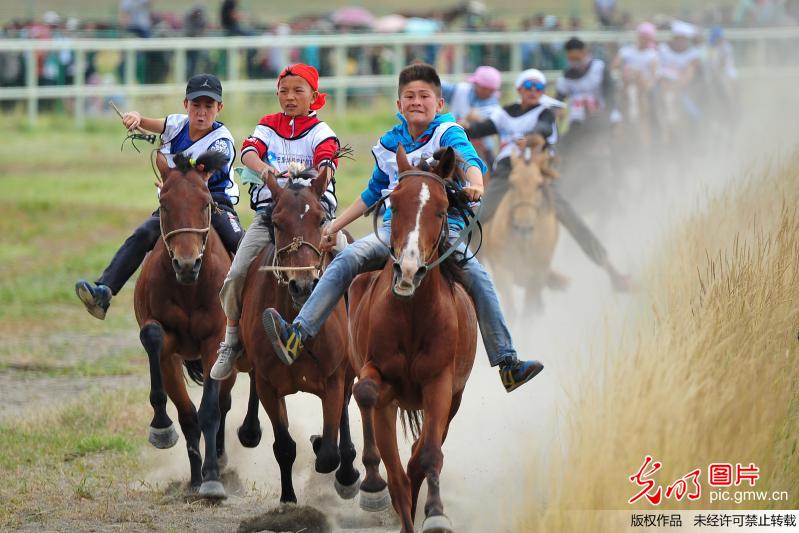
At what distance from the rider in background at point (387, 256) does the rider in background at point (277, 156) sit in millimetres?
904

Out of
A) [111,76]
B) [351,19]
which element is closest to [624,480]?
[111,76]

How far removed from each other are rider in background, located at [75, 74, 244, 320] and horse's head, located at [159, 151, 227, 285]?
15.4 inches

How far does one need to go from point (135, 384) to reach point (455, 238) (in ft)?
20.8

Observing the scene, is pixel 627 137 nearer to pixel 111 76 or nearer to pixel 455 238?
pixel 111 76

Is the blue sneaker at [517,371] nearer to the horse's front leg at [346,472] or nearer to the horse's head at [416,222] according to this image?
the horse's head at [416,222]

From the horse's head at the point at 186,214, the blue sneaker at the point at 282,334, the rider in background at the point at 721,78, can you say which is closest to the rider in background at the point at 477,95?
the horse's head at the point at 186,214

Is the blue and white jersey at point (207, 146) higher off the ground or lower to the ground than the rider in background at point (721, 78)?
lower

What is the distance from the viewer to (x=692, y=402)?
704 centimetres

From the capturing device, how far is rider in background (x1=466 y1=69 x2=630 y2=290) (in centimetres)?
1499

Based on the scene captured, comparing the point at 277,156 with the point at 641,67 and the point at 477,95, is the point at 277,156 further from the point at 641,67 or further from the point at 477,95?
the point at 641,67

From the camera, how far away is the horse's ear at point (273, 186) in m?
8.95

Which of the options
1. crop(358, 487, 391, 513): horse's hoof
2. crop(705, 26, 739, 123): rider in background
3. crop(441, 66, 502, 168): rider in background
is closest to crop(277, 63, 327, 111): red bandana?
crop(358, 487, 391, 513): horse's hoof

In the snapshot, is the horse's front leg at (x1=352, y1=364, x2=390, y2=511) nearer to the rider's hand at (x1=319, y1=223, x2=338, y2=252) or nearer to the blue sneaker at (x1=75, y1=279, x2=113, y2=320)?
the rider's hand at (x1=319, y1=223, x2=338, y2=252)

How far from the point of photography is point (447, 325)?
25.8ft
